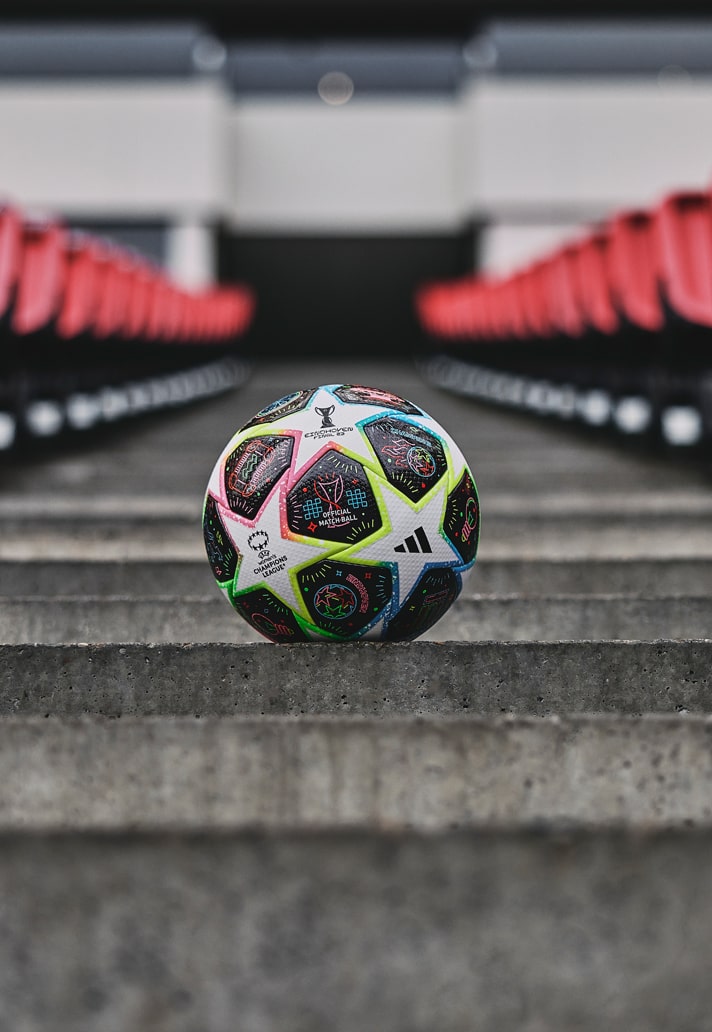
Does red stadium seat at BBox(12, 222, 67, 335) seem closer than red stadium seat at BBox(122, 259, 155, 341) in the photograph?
Yes

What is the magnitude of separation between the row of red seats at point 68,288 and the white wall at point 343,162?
377 inches

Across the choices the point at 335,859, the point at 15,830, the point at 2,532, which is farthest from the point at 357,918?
the point at 2,532

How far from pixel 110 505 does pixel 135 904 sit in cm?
244

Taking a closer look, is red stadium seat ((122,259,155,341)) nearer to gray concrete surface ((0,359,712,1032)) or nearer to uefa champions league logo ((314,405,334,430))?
uefa champions league logo ((314,405,334,430))

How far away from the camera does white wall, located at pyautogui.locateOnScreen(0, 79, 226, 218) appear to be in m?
15.7

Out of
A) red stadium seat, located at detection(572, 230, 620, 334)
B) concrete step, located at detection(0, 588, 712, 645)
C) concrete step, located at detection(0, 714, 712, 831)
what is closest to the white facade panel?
red stadium seat, located at detection(572, 230, 620, 334)

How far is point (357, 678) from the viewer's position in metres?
1.37

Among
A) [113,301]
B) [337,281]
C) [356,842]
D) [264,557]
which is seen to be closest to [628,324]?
[113,301]

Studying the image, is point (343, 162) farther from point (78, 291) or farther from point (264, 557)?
point (264, 557)

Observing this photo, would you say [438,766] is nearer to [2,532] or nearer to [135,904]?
[135,904]

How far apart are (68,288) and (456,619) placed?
3626 mm

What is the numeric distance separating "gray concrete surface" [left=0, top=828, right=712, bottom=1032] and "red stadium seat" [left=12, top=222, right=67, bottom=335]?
3535mm

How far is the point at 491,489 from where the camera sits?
3584 millimetres


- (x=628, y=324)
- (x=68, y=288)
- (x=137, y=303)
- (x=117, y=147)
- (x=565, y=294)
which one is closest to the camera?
(x=628, y=324)
